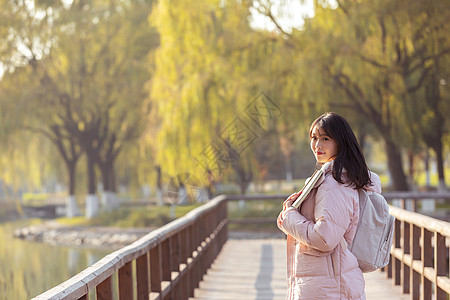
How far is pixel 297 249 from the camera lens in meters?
2.41

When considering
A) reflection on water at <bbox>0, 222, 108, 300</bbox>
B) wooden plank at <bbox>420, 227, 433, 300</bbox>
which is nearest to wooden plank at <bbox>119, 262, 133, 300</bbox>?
wooden plank at <bbox>420, 227, 433, 300</bbox>

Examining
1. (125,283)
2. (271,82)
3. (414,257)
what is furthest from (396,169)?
(125,283)

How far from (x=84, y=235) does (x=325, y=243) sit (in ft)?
62.7

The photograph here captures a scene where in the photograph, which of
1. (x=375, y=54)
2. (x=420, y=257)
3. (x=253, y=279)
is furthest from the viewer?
(x=375, y=54)

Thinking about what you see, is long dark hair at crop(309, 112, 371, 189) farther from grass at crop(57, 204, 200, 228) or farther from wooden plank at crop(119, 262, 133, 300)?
grass at crop(57, 204, 200, 228)

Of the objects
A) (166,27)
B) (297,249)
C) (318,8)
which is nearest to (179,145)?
(166,27)

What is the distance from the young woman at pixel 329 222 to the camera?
2.28m

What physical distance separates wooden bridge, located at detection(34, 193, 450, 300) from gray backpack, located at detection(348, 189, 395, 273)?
3.38 feet

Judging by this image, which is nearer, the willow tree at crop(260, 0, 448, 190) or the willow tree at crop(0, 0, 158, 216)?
the willow tree at crop(260, 0, 448, 190)

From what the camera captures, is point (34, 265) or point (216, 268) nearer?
point (216, 268)

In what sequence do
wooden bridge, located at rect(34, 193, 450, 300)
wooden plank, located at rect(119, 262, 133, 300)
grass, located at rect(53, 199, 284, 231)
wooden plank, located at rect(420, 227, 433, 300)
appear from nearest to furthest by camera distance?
wooden bridge, located at rect(34, 193, 450, 300), wooden plank, located at rect(119, 262, 133, 300), wooden plank, located at rect(420, 227, 433, 300), grass, located at rect(53, 199, 284, 231)

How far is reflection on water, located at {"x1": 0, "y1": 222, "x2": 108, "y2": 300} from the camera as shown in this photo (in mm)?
11117

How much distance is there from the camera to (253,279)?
21.7 feet

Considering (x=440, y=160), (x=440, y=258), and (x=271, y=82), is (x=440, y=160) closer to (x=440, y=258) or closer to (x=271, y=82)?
(x=271, y=82)
